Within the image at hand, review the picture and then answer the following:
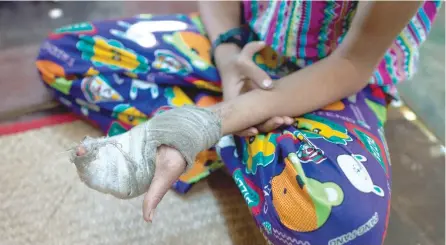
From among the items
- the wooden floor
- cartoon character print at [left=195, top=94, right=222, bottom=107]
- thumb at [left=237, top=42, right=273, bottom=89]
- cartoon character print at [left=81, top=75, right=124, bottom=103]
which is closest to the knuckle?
thumb at [left=237, top=42, right=273, bottom=89]

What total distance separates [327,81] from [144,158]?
28cm

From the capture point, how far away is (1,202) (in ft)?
2.60

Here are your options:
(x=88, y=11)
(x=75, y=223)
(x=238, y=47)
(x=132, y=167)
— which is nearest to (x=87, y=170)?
(x=132, y=167)

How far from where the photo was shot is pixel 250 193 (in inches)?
28.3

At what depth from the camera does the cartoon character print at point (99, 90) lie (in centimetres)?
87

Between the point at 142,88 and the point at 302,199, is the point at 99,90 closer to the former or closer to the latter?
the point at 142,88

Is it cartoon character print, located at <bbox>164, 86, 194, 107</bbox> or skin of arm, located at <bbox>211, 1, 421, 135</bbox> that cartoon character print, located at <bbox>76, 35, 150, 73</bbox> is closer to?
cartoon character print, located at <bbox>164, 86, 194, 107</bbox>

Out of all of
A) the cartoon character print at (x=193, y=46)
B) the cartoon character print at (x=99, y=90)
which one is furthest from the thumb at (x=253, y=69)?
the cartoon character print at (x=99, y=90)

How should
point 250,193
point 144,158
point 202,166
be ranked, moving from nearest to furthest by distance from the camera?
point 144,158 → point 250,193 → point 202,166

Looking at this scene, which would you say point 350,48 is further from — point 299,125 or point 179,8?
point 179,8

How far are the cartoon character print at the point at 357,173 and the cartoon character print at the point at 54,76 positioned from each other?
1.53 ft

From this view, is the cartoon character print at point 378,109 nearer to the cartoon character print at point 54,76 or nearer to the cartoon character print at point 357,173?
the cartoon character print at point 357,173

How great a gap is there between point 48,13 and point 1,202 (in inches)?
22.4

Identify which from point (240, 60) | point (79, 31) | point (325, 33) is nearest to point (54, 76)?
point (79, 31)
